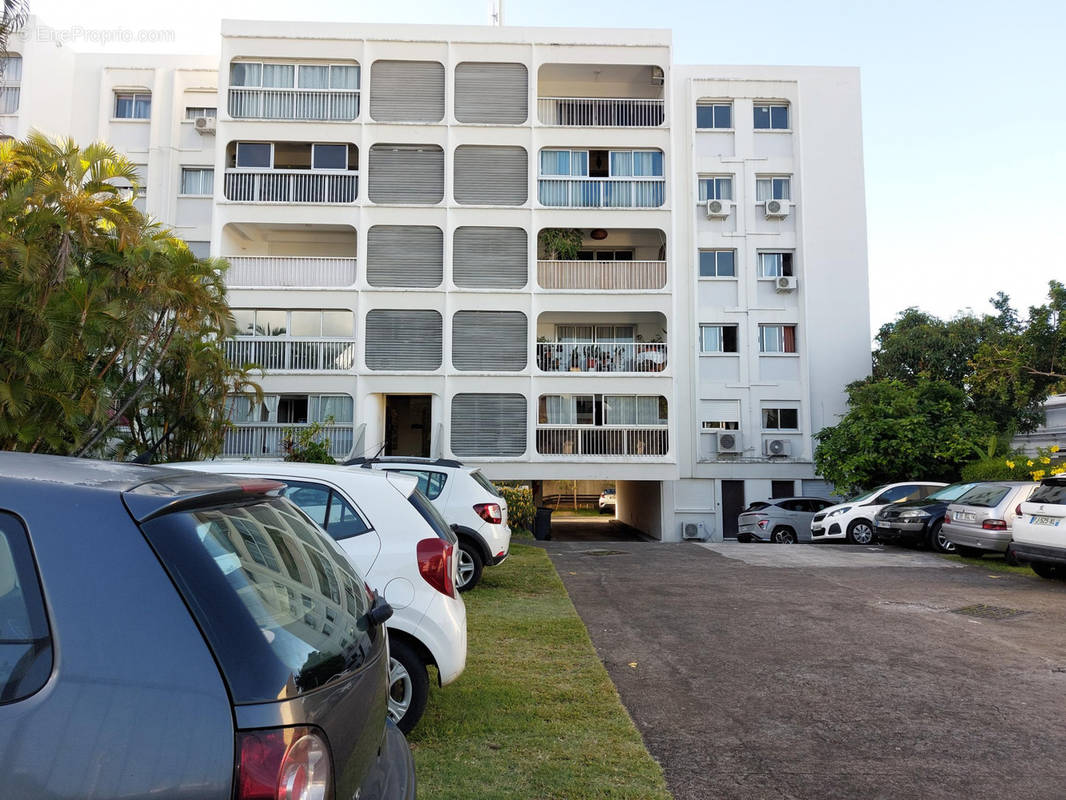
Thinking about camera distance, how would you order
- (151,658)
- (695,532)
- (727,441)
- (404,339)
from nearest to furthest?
(151,658) → (404,339) → (727,441) → (695,532)

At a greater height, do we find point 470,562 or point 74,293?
point 74,293

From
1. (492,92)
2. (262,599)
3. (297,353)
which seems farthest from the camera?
(492,92)

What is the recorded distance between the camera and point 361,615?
267cm

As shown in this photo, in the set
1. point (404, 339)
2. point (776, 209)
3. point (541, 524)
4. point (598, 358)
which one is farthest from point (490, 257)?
point (776, 209)

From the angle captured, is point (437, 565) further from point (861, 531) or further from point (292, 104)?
point (292, 104)

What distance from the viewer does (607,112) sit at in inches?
980

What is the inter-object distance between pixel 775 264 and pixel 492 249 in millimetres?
10349

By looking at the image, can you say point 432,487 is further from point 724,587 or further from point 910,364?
point 910,364

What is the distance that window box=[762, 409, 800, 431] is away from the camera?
26.9 m

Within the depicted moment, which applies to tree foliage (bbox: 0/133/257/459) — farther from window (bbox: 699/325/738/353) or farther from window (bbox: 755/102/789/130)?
window (bbox: 755/102/789/130)

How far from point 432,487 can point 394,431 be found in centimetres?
1633

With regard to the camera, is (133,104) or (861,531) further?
(133,104)

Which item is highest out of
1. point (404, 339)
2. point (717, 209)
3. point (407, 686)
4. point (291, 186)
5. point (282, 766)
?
point (717, 209)

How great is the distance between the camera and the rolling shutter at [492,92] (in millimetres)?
24500
